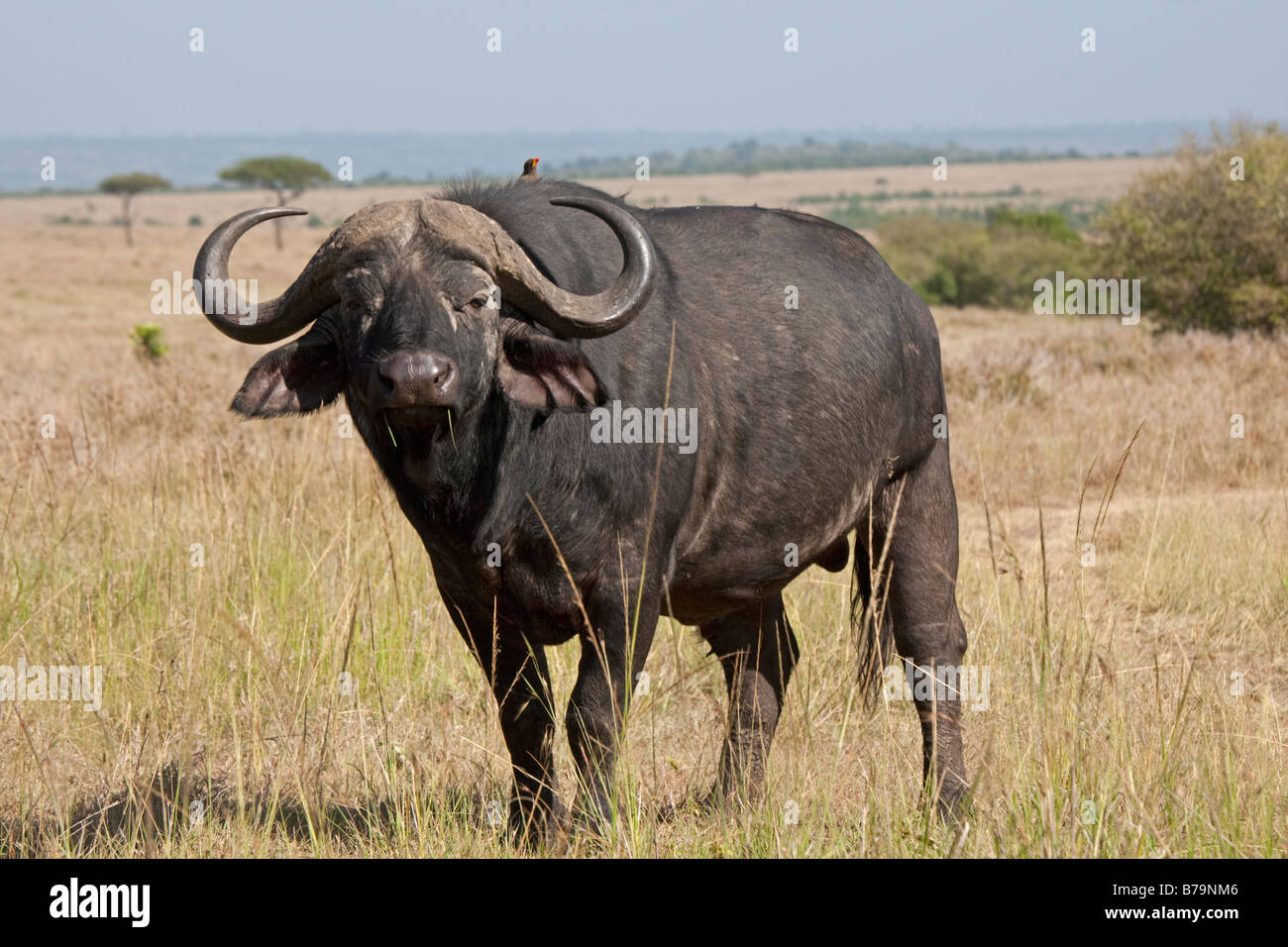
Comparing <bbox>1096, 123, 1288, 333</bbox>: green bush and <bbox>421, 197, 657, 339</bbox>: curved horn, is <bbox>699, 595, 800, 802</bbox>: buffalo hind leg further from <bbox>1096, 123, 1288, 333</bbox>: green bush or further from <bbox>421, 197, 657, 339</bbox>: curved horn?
<bbox>1096, 123, 1288, 333</bbox>: green bush

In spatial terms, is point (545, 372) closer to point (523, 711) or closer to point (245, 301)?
point (245, 301)

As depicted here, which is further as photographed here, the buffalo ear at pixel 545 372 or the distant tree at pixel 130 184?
the distant tree at pixel 130 184

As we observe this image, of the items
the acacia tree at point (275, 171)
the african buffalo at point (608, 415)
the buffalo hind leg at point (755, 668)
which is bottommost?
the buffalo hind leg at point (755, 668)

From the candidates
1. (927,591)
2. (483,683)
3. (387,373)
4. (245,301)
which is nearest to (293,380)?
(245,301)

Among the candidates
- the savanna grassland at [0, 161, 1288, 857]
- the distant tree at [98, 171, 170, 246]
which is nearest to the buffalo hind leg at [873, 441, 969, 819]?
the savanna grassland at [0, 161, 1288, 857]

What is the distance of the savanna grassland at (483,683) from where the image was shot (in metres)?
3.65

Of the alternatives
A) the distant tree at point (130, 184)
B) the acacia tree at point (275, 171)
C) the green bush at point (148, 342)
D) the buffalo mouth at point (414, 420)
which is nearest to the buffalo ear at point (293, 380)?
the buffalo mouth at point (414, 420)

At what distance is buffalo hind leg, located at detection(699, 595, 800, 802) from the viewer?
498cm

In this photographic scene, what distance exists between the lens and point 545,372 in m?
3.76

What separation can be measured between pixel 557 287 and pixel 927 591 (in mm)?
1946

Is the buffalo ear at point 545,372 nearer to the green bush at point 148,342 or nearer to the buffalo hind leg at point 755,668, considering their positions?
Result: the buffalo hind leg at point 755,668

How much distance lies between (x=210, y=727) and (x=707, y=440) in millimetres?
1841
